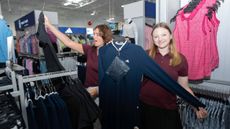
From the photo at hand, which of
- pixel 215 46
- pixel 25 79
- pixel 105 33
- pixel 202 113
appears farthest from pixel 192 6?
pixel 25 79

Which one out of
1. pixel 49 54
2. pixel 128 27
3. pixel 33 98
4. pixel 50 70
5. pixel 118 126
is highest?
pixel 128 27

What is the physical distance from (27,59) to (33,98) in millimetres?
3487

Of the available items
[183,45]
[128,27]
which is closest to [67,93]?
[183,45]

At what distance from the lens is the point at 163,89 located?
5.44 feet

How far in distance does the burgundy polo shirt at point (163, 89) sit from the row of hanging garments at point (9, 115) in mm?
1034

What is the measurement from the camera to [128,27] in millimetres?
4547

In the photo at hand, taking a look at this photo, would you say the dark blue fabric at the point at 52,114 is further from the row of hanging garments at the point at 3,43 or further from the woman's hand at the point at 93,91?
the row of hanging garments at the point at 3,43

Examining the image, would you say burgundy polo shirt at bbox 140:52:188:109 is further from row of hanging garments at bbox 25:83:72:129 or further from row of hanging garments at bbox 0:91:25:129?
row of hanging garments at bbox 0:91:25:129

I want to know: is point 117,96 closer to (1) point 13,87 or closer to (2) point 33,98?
(2) point 33,98

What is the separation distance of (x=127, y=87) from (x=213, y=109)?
2.92ft

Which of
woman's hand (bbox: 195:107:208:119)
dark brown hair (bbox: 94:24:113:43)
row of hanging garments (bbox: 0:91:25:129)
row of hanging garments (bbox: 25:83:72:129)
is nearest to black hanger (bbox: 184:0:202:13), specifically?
dark brown hair (bbox: 94:24:113:43)

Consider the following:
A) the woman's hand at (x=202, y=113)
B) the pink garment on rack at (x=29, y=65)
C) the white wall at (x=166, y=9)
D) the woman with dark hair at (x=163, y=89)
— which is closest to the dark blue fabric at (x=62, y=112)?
the woman with dark hair at (x=163, y=89)

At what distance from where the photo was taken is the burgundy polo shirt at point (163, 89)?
1.65 metres

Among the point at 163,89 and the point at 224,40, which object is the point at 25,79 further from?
the point at 224,40
